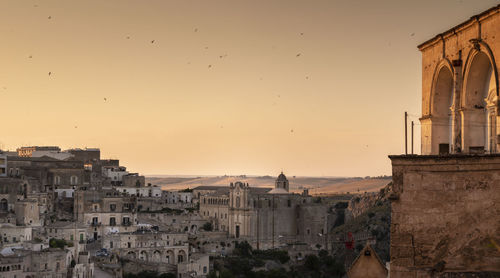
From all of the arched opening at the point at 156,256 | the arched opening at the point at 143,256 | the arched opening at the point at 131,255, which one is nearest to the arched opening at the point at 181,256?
the arched opening at the point at 156,256

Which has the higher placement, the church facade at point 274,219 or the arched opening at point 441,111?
the arched opening at point 441,111

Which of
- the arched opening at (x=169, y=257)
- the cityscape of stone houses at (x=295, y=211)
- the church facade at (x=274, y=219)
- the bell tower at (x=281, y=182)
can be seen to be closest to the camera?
the cityscape of stone houses at (x=295, y=211)

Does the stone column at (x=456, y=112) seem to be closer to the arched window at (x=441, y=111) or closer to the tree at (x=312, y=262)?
the arched window at (x=441, y=111)

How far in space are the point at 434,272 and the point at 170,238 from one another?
39130 millimetres

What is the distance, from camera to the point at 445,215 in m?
10.2

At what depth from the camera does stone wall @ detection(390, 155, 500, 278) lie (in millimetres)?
10023

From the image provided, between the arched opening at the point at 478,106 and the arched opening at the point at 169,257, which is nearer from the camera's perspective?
the arched opening at the point at 478,106

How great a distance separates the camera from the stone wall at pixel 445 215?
10023 mm

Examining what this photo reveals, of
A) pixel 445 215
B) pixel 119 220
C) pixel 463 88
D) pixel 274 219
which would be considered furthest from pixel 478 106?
pixel 274 219

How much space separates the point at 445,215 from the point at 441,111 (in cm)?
267

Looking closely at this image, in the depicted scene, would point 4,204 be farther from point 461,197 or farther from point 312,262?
point 461,197

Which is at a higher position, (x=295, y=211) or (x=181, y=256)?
(x=295, y=211)

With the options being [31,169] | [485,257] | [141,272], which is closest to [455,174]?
[485,257]

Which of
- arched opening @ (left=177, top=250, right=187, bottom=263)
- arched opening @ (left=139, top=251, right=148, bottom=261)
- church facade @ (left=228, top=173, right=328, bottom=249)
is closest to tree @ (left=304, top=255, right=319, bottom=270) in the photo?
church facade @ (left=228, top=173, right=328, bottom=249)
